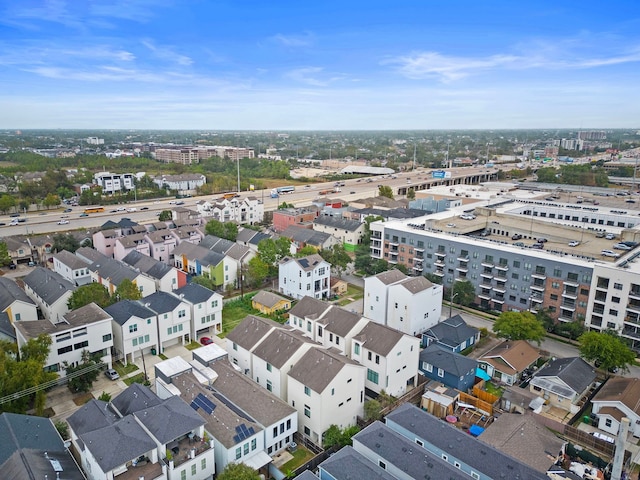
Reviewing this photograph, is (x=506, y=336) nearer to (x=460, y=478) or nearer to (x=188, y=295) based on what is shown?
(x=460, y=478)

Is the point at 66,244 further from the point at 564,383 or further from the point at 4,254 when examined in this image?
the point at 564,383

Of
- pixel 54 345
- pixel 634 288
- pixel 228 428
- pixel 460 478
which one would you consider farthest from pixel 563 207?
pixel 54 345

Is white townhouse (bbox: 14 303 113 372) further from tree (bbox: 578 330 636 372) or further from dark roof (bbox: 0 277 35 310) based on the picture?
tree (bbox: 578 330 636 372)

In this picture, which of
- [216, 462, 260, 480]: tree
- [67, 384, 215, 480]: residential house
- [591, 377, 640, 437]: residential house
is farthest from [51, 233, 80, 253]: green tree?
[591, 377, 640, 437]: residential house

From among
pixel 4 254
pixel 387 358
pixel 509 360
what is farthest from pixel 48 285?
pixel 509 360

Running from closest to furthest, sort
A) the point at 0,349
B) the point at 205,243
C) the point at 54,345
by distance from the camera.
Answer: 1. the point at 0,349
2. the point at 54,345
3. the point at 205,243
